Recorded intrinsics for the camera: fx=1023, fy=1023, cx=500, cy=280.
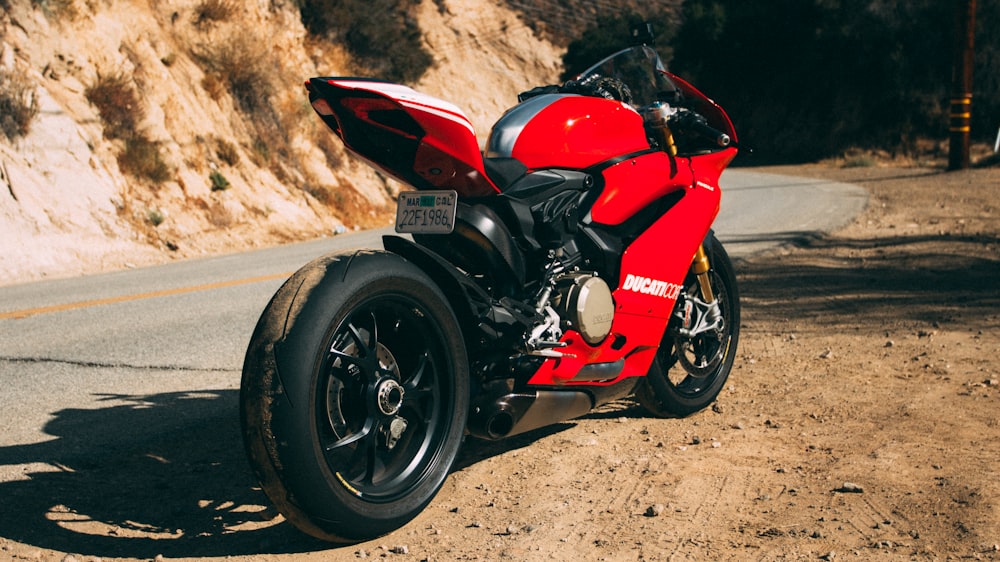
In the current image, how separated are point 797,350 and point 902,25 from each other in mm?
31009

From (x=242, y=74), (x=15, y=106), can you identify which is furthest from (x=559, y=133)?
(x=242, y=74)

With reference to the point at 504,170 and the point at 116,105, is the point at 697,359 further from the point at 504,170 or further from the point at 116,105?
the point at 116,105

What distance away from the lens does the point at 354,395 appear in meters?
3.43

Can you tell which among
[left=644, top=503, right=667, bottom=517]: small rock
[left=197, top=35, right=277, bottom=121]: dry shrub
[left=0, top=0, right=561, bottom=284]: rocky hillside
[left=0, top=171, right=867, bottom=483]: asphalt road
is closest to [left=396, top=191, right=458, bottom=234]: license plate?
[left=644, top=503, right=667, bottom=517]: small rock

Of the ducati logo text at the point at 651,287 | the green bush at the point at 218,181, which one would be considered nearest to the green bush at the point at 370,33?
the green bush at the point at 218,181

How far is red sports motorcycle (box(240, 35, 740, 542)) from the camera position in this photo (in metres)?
3.17

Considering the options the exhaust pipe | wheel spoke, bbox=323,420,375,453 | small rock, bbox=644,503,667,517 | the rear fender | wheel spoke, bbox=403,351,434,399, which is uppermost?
the rear fender

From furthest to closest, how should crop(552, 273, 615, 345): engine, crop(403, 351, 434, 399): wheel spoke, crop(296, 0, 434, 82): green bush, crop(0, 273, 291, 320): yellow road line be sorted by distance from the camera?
crop(296, 0, 434, 82): green bush < crop(0, 273, 291, 320): yellow road line < crop(552, 273, 615, 345): engine < crop(403, 351, 434, 399): wheel spoke

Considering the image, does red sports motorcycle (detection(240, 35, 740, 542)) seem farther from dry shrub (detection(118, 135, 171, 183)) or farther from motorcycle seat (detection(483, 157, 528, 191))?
dry shrub (detection(118, 135, 171, 183))

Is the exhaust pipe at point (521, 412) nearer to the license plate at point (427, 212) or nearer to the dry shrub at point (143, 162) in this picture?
the license plate at point (427, 212)

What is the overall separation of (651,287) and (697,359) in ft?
2.51

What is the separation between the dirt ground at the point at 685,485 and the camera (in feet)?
11.0

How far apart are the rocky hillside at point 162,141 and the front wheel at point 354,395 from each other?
394 inches

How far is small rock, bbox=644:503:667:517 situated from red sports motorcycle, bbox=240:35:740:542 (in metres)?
0.57
